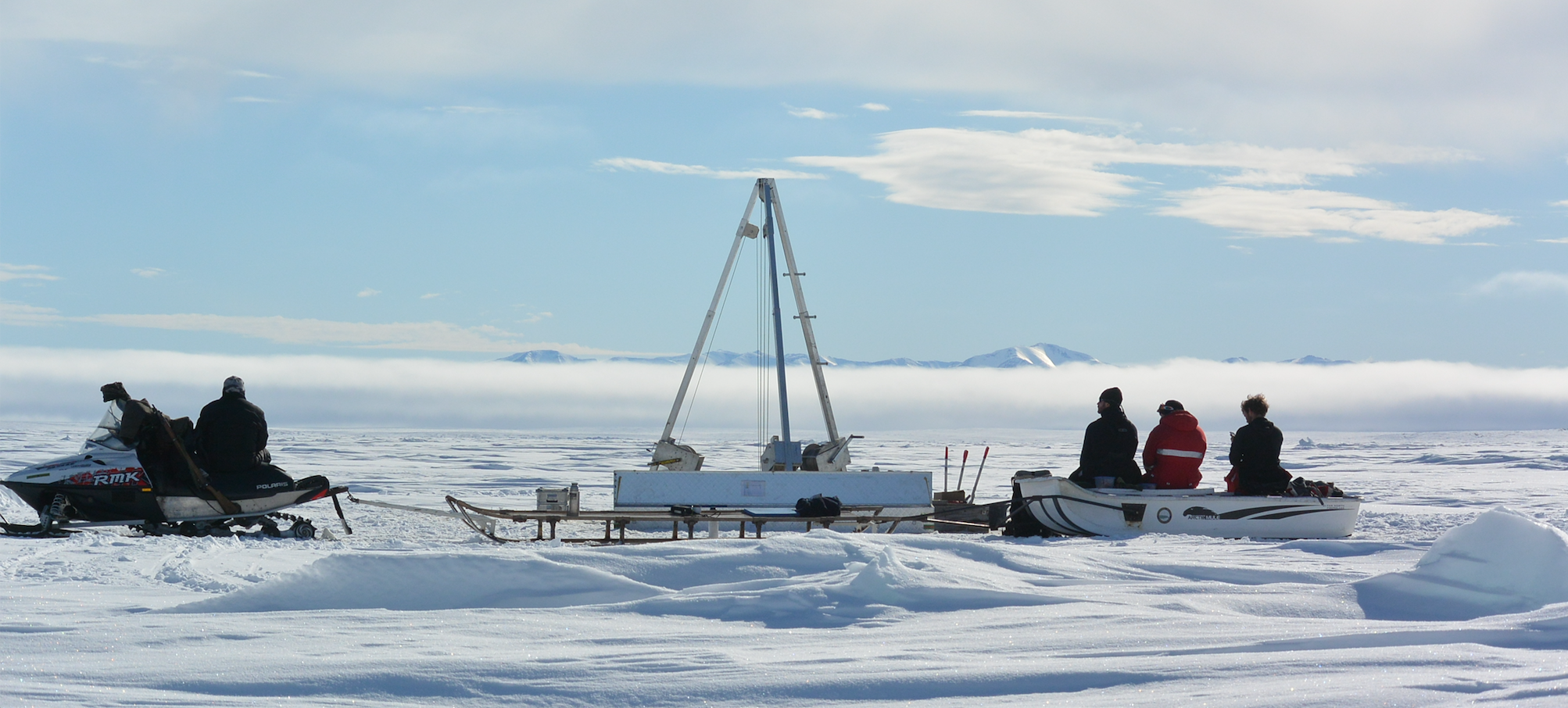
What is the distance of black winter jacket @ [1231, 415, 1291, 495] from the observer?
1053cm

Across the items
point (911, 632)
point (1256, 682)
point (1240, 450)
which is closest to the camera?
point (1256, 682)

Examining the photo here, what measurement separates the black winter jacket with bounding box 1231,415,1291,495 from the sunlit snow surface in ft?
5.29

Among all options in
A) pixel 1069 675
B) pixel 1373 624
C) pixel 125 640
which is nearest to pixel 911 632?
pixel 1069 675

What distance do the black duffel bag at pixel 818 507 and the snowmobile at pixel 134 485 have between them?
4.39 meters

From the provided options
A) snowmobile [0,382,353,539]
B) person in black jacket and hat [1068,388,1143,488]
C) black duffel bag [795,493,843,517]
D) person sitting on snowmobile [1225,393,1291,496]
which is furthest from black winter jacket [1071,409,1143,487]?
snowmobile [0,382,353,539]

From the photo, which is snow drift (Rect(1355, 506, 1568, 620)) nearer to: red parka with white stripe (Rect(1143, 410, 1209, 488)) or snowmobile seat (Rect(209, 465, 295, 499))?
red parka with white stripe (Rect(1143, 410, 1209, 488))

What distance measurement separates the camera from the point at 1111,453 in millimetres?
→ 10469

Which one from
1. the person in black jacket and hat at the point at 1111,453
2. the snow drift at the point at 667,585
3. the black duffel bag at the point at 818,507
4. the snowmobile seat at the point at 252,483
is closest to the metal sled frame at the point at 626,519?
the black duffel bag at the point at 818,507

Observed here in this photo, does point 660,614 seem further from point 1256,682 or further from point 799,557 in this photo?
point 1256,682

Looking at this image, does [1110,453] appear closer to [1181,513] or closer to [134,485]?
[1181,513]

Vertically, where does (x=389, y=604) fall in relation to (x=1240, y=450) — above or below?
below

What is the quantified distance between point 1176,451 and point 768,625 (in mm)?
6511

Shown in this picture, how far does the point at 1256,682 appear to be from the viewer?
3887mm

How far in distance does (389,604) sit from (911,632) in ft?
8.46
